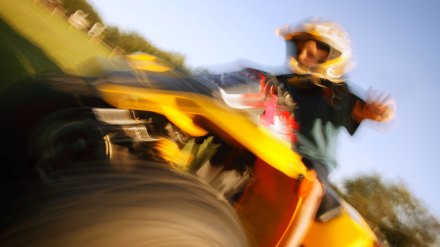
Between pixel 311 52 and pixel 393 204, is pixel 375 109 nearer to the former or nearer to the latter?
pixel 311 52

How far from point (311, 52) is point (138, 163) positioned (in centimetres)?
175

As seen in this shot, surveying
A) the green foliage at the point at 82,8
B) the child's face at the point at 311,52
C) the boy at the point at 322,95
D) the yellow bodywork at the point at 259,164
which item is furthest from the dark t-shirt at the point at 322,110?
the green foliage at the point at 82,8

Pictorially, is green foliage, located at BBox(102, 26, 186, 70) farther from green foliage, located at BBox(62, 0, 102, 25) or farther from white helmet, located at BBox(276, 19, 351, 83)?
white helmet, located at BBox(276, 19, 351, 83)

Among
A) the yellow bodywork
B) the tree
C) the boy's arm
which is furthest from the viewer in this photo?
the tree

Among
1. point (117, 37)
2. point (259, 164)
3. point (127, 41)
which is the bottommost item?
point (117, 37)

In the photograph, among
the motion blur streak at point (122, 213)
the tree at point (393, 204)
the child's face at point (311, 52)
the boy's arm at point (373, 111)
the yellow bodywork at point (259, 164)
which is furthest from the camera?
the tree at point (393, 204)

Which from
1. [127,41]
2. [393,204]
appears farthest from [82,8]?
[393,204]

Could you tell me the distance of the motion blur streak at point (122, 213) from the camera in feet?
3.55

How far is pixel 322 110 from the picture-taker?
2699 millimetres

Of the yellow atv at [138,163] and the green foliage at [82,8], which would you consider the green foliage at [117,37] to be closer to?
the green foliage at [82,8]

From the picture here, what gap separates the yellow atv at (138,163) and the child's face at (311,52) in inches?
31.4

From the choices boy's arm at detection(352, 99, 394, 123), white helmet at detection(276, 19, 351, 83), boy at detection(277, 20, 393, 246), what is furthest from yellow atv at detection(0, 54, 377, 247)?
boy's arm at detection(352, 99, 394, 123)

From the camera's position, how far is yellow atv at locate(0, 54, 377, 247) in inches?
45.6

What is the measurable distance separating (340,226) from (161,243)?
1396mm
